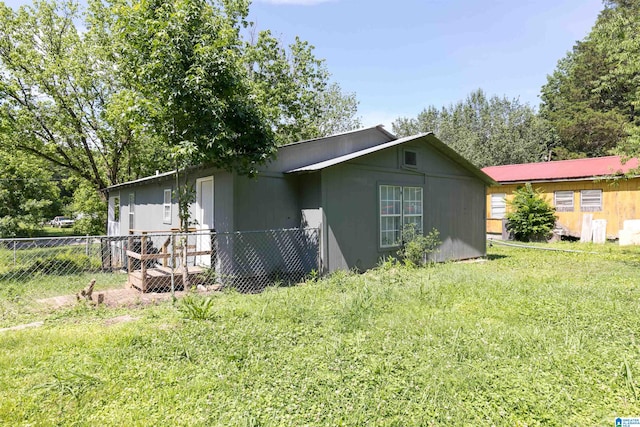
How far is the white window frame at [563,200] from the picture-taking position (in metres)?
15.7

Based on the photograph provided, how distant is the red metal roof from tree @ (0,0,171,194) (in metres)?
16.3

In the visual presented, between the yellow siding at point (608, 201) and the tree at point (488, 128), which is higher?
the tree at point (488, 128)

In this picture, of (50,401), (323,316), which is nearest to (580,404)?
(323,316)

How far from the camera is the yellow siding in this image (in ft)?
46.0

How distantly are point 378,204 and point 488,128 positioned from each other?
102ft

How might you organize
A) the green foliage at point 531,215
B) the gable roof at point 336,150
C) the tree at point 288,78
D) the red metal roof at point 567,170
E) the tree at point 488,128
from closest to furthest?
1. the gable roof at point 336,150
2. the red metal roof at point 567,170
3. the green foliage at point 531,215
4. the tree at point 288,78
5. the tree at point 488,128

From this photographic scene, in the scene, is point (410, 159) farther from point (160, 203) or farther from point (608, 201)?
point (608, 201)

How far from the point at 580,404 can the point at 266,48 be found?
20.4 metres

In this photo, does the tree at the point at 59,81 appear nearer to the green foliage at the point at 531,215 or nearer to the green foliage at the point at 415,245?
the green foliage at the point at 415,245

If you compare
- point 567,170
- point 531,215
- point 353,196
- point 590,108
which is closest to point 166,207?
point 353,196

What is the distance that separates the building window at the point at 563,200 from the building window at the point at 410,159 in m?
10.5

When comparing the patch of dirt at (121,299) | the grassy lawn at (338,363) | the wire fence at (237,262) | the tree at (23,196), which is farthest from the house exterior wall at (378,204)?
the tree at (23,196)

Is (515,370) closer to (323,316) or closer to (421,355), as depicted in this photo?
(421,355)

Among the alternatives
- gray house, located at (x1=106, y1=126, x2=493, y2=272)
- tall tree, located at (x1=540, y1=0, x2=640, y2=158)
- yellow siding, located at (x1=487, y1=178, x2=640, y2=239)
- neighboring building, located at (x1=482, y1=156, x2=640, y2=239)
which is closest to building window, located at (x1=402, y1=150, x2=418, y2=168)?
gray house, located at (x1=106, y1=126, x2=493, y2=272)
